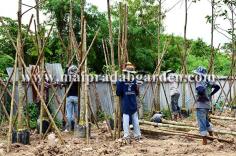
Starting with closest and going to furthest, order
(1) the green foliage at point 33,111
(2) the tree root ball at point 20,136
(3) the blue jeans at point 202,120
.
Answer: (2) the tree root ball at point 20,136 → (3) the blue jeans at point 202,120 → (1) the green foliage at point 33,111

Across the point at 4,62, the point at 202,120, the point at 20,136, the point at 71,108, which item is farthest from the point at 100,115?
the point at 202,120

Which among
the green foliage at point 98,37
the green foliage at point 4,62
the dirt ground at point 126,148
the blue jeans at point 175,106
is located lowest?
the dirt ground at point 126,148

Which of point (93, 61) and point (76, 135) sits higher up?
point (93, 61)

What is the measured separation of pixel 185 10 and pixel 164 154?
9.62m

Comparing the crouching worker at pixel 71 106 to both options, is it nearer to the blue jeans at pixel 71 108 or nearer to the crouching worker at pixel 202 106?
the blue jeans at pixel 71 108

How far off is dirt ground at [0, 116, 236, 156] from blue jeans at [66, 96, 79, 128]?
1.21 metres

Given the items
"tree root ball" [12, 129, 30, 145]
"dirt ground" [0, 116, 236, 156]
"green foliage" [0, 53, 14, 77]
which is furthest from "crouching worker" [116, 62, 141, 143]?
"green foliage" [0, 53, 14, 77]

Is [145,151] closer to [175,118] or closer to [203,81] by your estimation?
[203,81]

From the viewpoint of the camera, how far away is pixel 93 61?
21.8 m

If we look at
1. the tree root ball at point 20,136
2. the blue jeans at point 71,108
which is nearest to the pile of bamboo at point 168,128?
the blue jeans at point 71,108

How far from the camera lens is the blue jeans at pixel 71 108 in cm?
1196

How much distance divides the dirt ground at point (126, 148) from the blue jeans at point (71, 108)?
121cm

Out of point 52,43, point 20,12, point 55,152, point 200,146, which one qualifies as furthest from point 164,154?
point 52,43

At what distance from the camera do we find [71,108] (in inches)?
475
